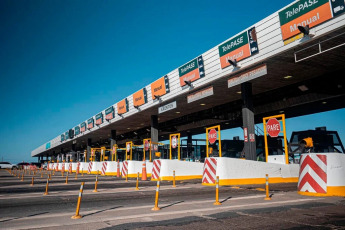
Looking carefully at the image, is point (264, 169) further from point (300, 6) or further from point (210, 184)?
point (300, 6)

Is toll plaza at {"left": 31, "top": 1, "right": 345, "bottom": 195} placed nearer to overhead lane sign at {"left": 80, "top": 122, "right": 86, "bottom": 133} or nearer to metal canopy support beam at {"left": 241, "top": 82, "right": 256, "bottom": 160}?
metal canopy support beam at {"left": 241, "top": 82, "right": 256, "bottom": 160}

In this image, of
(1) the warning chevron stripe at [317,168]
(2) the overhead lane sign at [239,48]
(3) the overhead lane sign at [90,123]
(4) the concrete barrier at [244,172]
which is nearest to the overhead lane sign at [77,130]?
(3) the overhead lane sign at [90,123]

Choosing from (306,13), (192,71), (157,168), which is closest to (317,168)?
(306,13)

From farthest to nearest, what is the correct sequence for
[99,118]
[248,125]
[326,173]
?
[99,118] → [248,125] → [326,173]

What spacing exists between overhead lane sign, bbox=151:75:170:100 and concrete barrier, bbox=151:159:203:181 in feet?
22.3

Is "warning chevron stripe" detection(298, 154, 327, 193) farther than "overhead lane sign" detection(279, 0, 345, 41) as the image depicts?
No

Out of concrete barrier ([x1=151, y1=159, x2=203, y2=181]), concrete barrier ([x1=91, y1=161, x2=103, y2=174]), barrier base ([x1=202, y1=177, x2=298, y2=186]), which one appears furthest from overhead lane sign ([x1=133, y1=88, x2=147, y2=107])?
barrier base ([x1=202, y1=177, x2=298, y2=186])

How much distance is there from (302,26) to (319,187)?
7.46 metres

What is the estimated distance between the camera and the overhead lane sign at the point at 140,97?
26094 mm

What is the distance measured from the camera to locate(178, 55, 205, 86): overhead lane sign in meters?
19.4

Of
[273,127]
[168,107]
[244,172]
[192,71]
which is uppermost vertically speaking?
[192,71]

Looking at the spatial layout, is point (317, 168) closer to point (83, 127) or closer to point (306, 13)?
point (306, 13)

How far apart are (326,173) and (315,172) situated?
337 mm

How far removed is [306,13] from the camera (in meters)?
12.6
